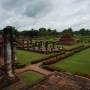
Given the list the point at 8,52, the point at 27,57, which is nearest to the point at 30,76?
the point at 8,52

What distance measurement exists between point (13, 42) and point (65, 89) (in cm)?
846

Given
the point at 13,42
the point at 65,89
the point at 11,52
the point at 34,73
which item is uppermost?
the point at 13,42

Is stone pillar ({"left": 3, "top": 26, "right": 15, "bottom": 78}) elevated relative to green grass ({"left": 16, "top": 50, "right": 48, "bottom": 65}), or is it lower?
elevated

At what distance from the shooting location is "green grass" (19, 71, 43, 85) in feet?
62.4

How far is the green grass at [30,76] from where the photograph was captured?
1903 cm

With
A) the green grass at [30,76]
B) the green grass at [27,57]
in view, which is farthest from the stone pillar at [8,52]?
the green grass at [27,57]

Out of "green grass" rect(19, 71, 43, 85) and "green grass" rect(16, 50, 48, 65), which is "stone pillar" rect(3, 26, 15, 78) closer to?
"green grass" rect(19, 71, 43, 85)

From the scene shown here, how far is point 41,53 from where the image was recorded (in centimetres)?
3706

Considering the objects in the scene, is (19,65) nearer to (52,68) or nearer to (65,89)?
(52,68)

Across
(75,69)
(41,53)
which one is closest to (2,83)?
(75,69)

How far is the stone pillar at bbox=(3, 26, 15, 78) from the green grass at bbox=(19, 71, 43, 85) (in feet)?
10.0

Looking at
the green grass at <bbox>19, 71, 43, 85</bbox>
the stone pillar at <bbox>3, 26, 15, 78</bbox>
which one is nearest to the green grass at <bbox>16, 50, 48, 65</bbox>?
the green grass at <bbox>19, 71, 43, 85</bbox>

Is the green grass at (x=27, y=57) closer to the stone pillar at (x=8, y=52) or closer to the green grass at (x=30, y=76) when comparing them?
the green grass at (x=30, y=76)

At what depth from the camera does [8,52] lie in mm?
15891
